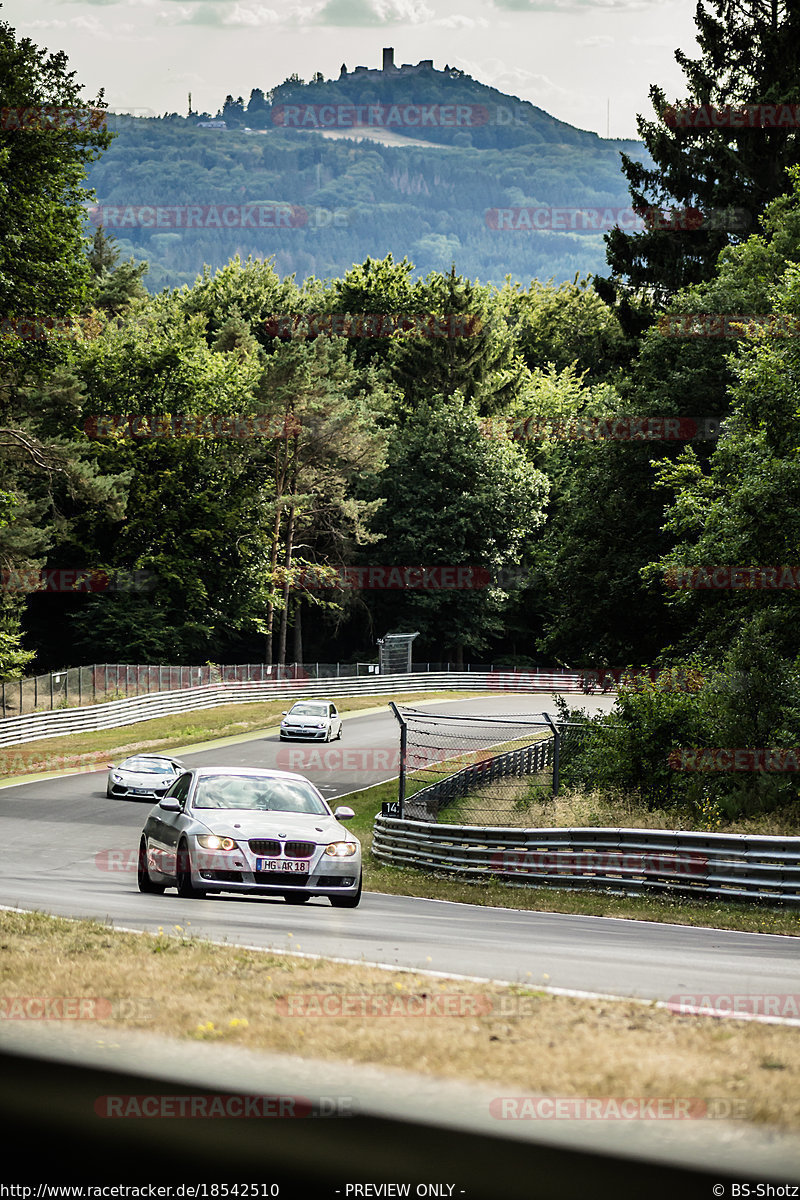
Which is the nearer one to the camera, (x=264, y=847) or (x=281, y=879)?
(x=264, y=847)

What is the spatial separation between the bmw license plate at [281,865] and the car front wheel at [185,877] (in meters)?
0.69

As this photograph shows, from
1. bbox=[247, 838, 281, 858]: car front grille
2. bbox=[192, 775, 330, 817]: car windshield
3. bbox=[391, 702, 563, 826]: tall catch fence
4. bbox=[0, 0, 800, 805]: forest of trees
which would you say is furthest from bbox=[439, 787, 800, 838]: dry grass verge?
bbox=[247, 838, 281, 858]: car front grille

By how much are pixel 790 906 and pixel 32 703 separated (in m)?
34.0

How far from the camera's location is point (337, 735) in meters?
48.1

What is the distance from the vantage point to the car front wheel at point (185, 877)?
43.3 ft

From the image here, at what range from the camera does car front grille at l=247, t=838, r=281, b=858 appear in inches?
517

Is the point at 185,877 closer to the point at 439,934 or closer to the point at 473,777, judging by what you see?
the point at 439,934

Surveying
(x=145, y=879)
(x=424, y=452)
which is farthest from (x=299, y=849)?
(x=424, y=452)

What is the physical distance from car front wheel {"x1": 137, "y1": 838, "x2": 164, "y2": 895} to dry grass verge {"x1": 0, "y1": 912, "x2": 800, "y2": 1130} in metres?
6.00

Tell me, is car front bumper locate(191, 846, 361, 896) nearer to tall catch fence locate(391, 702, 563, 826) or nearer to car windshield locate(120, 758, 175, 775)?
tall catch fence locate(391, 702, 563, 826)

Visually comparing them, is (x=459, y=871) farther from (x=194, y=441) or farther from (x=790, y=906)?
(x=194, y=441)

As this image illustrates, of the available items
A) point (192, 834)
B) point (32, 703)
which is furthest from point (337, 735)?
point (192, 834)

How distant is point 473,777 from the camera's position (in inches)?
1060

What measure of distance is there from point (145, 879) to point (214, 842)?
1.89 m
